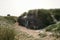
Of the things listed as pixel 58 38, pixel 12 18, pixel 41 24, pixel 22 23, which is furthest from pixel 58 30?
pixel 12 18

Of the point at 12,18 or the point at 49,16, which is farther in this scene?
the point at 12,18

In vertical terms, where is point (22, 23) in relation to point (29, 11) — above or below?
below

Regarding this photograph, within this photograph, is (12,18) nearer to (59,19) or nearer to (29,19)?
(29,19)

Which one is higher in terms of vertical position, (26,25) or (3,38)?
(3,38)

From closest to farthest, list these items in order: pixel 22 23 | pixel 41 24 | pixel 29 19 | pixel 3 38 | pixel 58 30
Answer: pixel 3 38
pixel 58 30
pixel 41 24
pixel 29 19
pixel 22 23

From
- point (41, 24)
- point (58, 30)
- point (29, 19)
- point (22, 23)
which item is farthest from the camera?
point (22, 23)

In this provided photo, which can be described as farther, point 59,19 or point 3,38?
point 59,19

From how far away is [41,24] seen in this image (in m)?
11.6

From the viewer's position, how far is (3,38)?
182 inches

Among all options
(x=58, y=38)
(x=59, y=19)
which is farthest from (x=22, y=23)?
(x=58, y=38)

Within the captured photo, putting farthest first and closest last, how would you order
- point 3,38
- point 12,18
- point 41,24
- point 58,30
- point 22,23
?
point 12,18
point 22,23
point 41,24
point 58,30
point 3,38

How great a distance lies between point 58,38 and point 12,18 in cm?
827

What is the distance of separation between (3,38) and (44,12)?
24.9 feet

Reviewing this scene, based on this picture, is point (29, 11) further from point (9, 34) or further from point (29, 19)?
point (9, 34)
